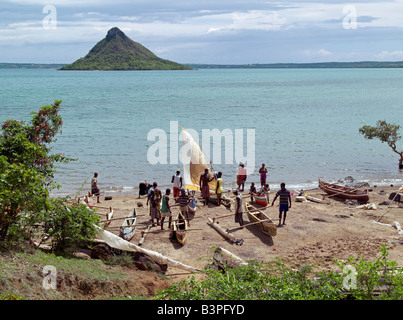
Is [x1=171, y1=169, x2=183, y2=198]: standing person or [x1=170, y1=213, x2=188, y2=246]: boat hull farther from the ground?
[x1=171, y1=169, x2=183, y2=198]: standing person

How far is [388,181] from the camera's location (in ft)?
86.6

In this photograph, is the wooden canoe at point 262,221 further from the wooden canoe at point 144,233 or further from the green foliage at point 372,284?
the green foliage at point 372,284

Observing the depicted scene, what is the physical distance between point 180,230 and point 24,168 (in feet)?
19.9

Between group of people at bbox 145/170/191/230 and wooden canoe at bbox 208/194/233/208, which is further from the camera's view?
wooden canoe at bbox 208/194/233/208

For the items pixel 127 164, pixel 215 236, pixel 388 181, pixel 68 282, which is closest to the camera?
pixel 68 282

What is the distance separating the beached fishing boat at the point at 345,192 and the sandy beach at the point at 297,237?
1172 millimetres

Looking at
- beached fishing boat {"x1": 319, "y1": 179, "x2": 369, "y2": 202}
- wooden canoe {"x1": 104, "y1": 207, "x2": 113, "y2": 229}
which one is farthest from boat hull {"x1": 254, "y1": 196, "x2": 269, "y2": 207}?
wooden canoe {"x1": 104, "y1": 207, "x2": 113, "y2": 229}

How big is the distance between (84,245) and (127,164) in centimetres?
1787

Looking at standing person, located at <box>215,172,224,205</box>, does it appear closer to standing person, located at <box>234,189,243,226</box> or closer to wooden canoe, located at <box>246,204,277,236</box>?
wooden canoe, located at <box>246,204,277,236</box>

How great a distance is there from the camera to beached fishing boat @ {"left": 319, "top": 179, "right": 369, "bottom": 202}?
20.4m

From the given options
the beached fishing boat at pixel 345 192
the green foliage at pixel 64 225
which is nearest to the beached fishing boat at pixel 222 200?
the beached fishing boat at pixel 345 192

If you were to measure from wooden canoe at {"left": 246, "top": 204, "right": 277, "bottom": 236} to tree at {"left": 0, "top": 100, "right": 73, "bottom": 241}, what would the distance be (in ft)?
24.2
